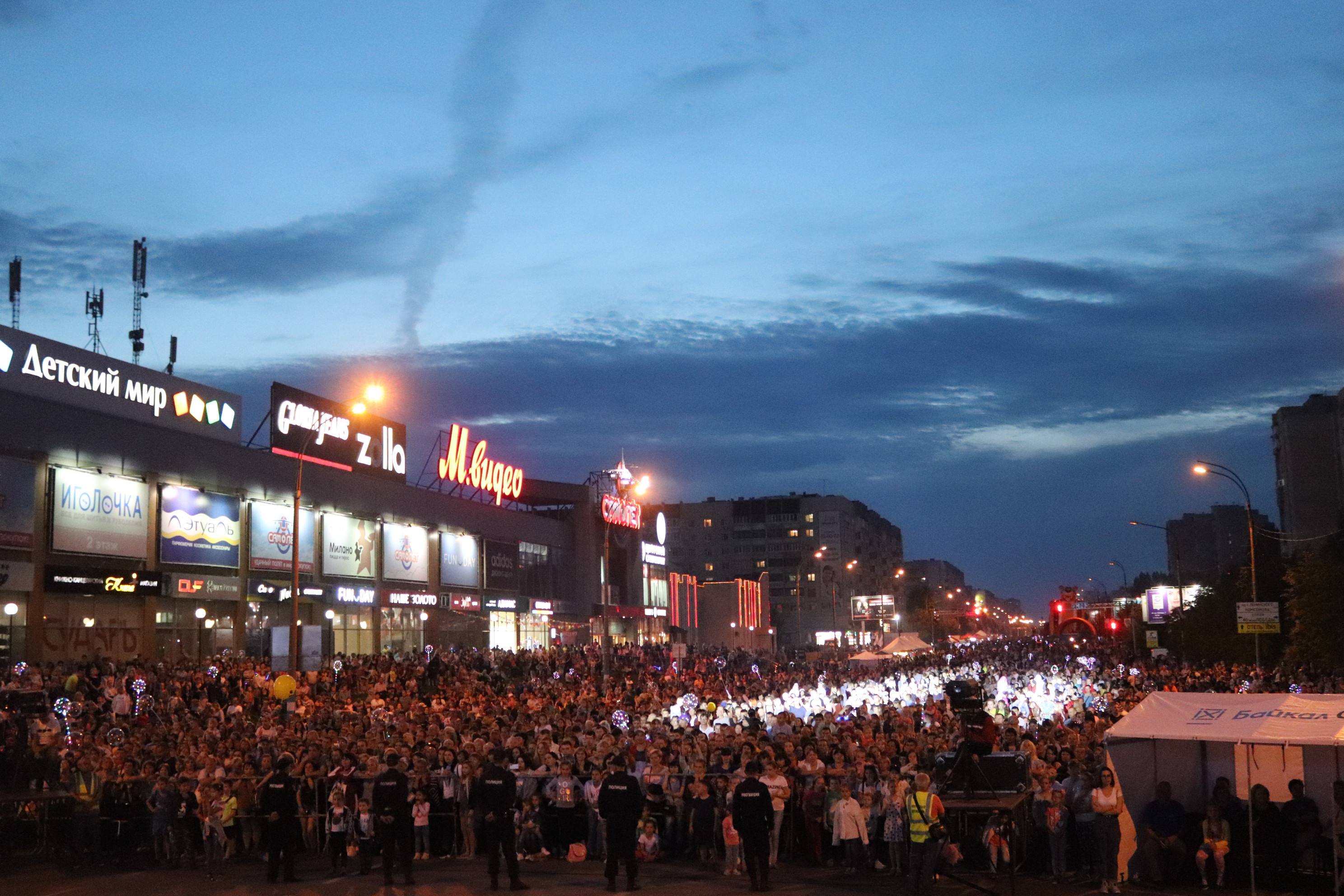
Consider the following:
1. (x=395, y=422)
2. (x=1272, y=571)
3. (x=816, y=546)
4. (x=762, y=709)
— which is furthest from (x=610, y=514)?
(x=816, y=546)

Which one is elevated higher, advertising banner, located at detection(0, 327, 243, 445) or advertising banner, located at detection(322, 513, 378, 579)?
advertising banner, located at detection(0, 327, 243, 445)

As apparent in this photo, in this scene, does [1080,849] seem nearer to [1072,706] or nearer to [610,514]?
[1072,706]

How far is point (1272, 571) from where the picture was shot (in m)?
58.0

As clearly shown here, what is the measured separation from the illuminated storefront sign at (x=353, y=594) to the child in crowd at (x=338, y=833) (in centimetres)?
3043

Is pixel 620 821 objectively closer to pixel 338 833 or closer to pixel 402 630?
pixel 338 833

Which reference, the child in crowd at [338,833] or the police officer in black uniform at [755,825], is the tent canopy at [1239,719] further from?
the child in crowd at [338,833]

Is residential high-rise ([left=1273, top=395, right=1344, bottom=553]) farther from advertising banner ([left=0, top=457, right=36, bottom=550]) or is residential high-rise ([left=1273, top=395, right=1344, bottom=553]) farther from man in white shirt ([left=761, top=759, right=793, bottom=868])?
man in white shirt ([left=761, top=759, right=793, bottom=868])

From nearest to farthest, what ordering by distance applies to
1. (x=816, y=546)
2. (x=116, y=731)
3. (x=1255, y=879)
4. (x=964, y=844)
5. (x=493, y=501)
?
1. (x=1255, y=879)
2. (x=964, y=844)
3. (x=116, y=731)
4. (x=493, y=501)
5. (x=816, y=546)

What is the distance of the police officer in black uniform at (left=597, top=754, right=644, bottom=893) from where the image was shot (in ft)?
51.5

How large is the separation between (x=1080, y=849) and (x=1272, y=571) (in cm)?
4657

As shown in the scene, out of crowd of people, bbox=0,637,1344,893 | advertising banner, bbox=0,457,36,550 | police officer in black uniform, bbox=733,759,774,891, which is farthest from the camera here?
advertising banner, bbox=0,457,36,550

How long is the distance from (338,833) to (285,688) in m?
12.4

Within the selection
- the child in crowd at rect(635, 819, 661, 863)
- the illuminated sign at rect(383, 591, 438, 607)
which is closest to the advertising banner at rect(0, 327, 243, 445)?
the illuminated sign at rect(383, 591, 438, 607)

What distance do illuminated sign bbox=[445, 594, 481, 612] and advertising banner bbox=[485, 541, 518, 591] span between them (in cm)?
236
